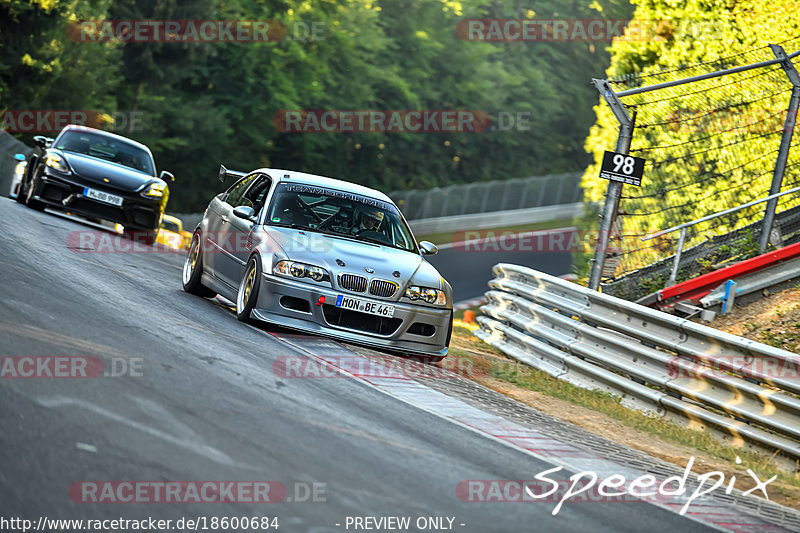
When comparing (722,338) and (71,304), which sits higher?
(722,338)

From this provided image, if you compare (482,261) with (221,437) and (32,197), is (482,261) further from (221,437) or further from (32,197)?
(221,437)

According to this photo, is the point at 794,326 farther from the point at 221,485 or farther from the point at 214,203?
the point at 221,485

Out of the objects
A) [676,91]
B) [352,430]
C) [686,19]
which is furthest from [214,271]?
[686,19]

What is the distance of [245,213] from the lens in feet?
34.8

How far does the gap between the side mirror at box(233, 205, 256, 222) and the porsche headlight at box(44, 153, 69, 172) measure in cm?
727

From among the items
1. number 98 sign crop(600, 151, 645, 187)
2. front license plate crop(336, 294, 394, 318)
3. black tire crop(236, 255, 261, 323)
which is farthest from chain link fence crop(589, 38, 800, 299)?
black tire crop(236, 255, 261, 323)

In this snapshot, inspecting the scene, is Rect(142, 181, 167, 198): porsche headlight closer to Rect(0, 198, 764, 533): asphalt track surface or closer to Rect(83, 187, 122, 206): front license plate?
Rect(83, 187, 122, 206): front license plate

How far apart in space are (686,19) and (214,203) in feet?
45.9

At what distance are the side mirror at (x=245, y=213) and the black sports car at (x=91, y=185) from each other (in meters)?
6.95

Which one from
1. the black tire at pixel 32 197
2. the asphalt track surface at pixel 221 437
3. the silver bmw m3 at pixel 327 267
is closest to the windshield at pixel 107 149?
the black tire at pixel 32 197

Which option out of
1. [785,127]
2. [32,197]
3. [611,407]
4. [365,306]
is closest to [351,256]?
[365,306]

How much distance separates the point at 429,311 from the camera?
10.1m

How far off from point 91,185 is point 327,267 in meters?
8.43

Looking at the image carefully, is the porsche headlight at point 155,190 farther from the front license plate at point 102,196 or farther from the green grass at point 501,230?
the green grass at point 501,230
